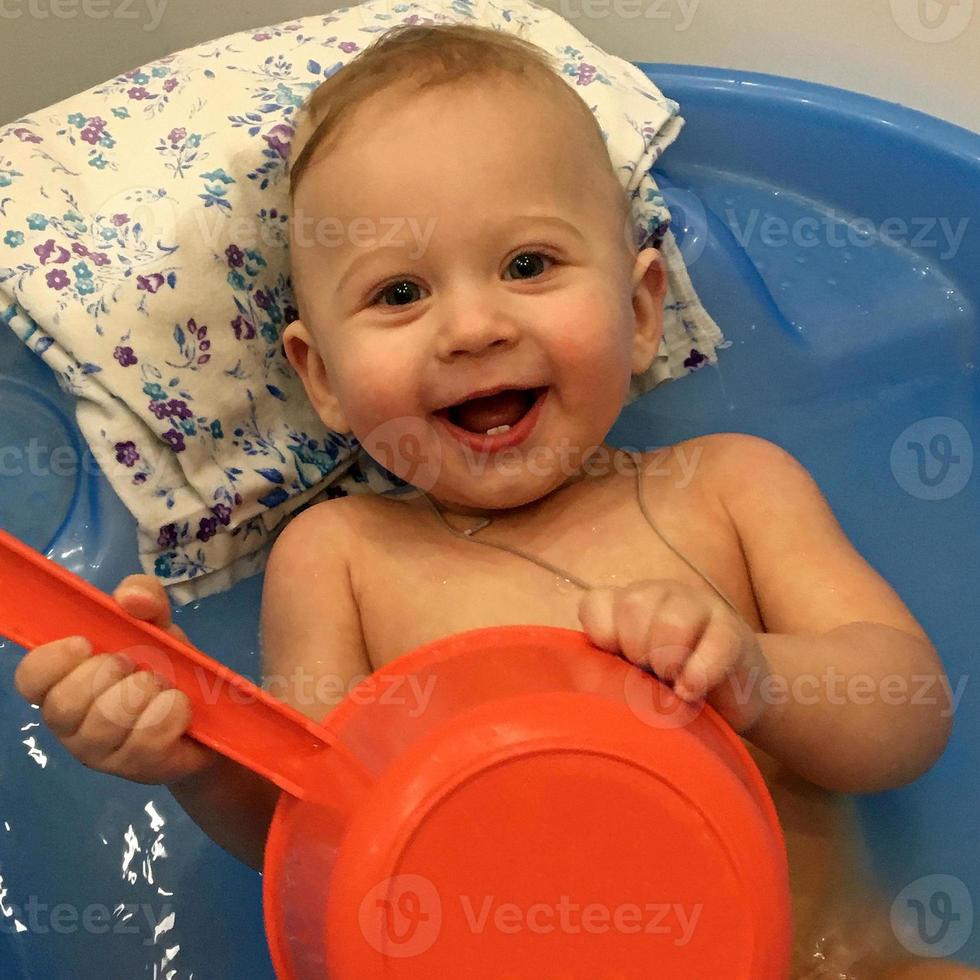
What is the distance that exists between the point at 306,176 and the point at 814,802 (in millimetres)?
591

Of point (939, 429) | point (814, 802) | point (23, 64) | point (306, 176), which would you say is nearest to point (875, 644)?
point (814, 802)

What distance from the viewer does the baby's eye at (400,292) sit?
74 cm

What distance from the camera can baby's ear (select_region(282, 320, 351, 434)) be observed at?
0.82 metres

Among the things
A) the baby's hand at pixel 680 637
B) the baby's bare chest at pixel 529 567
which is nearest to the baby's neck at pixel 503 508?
the baby's bare chest at pixel 529 567

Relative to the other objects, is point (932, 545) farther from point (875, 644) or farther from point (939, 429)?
point (875, 644)
